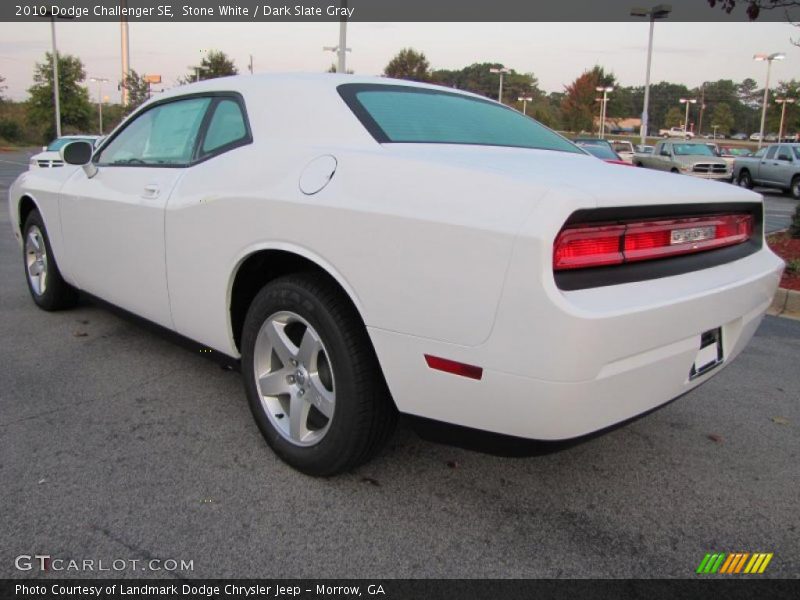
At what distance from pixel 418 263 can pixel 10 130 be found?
61.8 meters

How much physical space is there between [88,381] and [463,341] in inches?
99.4

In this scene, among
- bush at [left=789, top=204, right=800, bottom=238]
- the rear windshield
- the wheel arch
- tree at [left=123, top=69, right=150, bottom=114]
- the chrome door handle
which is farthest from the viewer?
tree at [left=123, top=69, right=150, bottom=114]

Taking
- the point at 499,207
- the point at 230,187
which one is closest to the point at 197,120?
the point at 230,187

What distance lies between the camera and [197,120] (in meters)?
3.34

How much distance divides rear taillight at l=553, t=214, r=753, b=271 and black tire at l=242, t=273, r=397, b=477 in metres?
0.79

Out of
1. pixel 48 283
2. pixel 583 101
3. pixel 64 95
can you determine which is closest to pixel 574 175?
pixel 48 283

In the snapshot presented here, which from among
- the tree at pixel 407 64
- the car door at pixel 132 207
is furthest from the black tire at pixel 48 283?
the tree at pixel 407 64

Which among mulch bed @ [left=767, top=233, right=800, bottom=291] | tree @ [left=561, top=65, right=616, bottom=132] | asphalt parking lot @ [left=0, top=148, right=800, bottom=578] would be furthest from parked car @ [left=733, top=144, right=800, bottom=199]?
tree @ [left=561, top=65, right=616, bottom=132]

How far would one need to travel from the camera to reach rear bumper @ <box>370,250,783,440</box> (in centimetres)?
192

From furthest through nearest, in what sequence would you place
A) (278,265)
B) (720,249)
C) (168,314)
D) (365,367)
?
(168,314) → (278,265) → (720,249) → (365,367)

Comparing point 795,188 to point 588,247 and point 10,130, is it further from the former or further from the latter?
point 10,130

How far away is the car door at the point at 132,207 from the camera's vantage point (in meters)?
3.29

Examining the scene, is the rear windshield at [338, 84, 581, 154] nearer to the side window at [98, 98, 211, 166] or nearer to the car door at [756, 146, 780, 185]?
the side window at [98, 98, 211, 166]

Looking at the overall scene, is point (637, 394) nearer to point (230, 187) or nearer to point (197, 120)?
point (230, 187)
